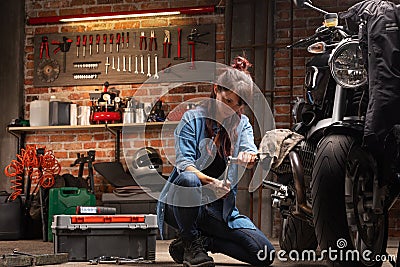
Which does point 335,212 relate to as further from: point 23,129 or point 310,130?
point 23,129

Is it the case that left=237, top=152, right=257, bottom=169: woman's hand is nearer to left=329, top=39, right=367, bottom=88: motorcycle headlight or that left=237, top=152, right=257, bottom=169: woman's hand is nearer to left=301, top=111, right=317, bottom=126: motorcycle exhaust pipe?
left=301, top=111, right=317, bottom=126: motorcycle exhaust pipe

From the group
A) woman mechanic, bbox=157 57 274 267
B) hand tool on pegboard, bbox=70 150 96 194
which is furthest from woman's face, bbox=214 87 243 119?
hand tool on pegboard, bbox=70 150 96 194

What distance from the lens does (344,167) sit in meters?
2.71

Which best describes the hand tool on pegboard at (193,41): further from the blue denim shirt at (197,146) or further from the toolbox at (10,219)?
the blue denim shirt at (197,146)

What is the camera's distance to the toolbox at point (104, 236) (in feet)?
13.0

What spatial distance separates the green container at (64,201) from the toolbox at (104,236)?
8.06 feet

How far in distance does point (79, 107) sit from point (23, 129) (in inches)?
22.6

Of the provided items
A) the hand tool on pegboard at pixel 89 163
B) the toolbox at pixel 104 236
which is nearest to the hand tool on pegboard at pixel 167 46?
the hand tool on pegboard at pixel 89 163

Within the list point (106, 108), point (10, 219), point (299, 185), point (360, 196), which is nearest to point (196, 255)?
point (299, 185)

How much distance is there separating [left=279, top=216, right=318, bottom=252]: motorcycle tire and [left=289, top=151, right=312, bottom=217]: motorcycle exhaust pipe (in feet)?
2.68

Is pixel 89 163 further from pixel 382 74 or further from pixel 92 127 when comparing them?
pixel 382 74

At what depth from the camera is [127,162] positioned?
727 centimetres

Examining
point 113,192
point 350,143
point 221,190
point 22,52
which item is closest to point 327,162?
point 350,143

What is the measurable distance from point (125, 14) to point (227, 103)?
4.08m
